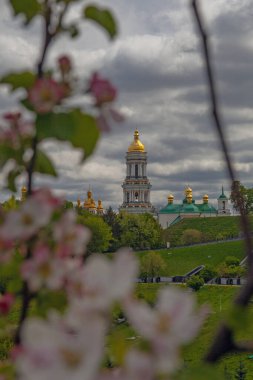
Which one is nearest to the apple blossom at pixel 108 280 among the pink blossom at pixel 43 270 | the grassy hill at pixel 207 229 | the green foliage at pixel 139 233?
the pink blossom at pixel 43 270

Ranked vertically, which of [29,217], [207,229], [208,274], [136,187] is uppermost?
[136,187]

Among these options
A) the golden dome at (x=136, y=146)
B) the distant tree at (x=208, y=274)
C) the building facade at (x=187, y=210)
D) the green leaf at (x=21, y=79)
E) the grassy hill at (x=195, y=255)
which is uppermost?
the golden dome at (x=136, y=146)

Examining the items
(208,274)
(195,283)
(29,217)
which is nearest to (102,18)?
(29,217)

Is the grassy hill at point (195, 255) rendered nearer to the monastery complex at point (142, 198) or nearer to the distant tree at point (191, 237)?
the distant tree at point (191, 237)

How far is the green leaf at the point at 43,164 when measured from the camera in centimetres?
109

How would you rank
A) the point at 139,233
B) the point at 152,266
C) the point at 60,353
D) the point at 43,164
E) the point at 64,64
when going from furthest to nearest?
the point at 139,233 → the point at 152,266 → the point at 43,164 → the point at 64,64 → the point at 60,353

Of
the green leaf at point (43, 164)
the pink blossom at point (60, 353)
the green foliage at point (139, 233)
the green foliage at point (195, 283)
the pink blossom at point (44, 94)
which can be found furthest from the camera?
the green foliage at point (139, 233)

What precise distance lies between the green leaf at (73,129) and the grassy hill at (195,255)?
3688 cm

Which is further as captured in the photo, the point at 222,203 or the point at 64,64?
the point at 222,203

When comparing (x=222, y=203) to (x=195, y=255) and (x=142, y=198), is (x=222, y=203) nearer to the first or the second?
(x=142, y=198)

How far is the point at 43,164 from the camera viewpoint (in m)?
1.10

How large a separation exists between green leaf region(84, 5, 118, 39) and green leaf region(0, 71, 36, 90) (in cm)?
13

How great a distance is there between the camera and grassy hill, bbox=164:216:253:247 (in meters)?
51.8

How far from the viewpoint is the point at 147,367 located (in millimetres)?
627
